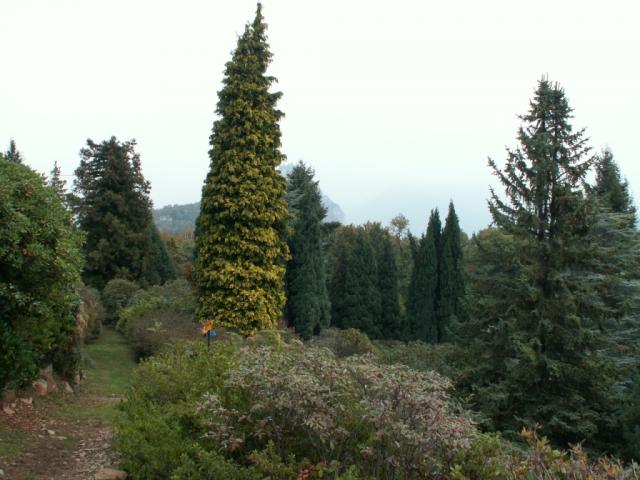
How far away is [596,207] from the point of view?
11906mm

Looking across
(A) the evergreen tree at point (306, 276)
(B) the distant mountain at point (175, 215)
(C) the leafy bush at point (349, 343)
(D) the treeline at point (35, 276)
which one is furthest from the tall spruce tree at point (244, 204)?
(B) the distant mountain at point (175, 215)

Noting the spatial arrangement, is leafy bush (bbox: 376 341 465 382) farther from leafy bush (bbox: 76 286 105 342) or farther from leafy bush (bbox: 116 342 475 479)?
leafy bush (bbox: 76 286 105 342)

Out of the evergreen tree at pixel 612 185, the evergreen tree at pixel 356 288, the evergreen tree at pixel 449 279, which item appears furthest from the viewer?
the evergreen tree at pixel 356 288

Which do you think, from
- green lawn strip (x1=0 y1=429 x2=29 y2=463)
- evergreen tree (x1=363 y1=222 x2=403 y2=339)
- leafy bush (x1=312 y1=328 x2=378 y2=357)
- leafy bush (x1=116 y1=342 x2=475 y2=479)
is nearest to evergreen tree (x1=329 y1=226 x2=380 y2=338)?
evergreen tree (x1=363 y1=222 x2=403 y2=339)

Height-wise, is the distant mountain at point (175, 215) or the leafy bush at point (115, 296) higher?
the distant mountain at point (175, 215)

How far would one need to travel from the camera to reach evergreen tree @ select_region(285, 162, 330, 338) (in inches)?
950

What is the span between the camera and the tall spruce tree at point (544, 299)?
1084 centimetres

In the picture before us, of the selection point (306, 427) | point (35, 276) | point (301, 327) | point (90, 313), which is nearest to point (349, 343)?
point (301, 327)

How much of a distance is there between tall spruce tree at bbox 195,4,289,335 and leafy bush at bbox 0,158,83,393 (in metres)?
7.46

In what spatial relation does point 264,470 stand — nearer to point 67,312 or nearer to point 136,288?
point 67,312

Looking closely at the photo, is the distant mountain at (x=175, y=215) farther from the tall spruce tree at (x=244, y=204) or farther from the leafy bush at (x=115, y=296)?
the tall spruce tree at (x=244, y=204)

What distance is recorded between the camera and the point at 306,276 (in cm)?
2448

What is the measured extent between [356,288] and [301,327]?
9.75 metres

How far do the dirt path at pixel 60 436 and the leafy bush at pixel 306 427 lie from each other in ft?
3.70
